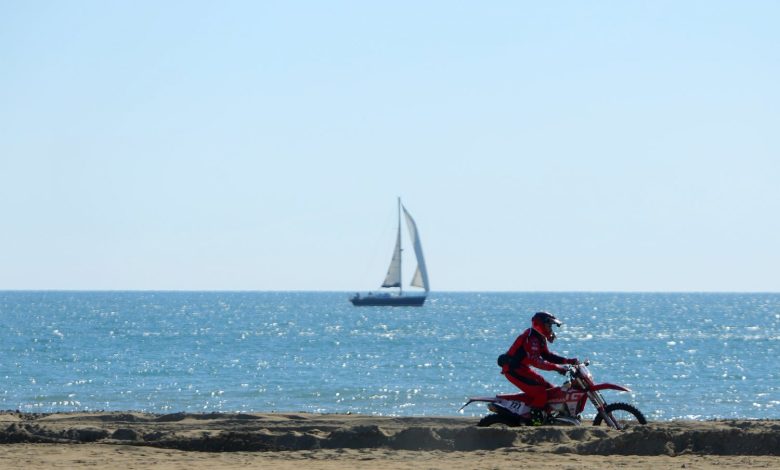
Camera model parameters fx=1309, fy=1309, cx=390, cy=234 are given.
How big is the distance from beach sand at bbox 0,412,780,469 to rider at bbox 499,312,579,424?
0.72 metres

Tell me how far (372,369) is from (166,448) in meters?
27.7

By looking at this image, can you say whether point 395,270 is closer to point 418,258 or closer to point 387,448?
point 418,258

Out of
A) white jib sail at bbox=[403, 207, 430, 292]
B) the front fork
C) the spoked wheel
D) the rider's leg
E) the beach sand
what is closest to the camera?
the beach sand

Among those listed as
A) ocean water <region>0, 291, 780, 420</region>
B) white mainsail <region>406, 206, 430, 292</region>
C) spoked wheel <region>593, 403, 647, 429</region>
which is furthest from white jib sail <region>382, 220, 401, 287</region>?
spoked wheel <region>593, 403, 647, 429</region>

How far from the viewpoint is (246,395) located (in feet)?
103

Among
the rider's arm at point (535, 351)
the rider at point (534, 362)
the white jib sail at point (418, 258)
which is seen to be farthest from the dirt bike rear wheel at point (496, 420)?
the white jib sail at point (418, 258)

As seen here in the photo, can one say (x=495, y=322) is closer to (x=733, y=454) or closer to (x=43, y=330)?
(x=43, y=330)

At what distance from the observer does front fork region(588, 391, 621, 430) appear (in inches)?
619

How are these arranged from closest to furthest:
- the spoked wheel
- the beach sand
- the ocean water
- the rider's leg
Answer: the beach sand, the rider's leg, the spoked wheel, the ocean water

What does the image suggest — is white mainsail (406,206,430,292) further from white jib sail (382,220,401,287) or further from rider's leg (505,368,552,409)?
rider's leg (505,368,552,409)

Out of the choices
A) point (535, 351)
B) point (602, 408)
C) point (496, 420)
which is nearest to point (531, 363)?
point (535, 351)

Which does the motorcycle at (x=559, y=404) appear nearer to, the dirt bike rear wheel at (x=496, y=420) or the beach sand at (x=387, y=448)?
the dirt bike rear wheel at (x=496, y=420)

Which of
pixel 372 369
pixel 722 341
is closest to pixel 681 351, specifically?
pixel 722 341

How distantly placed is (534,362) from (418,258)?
9182 centimetres
